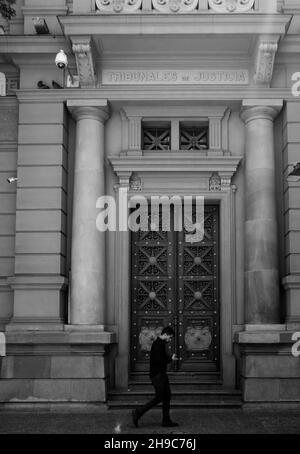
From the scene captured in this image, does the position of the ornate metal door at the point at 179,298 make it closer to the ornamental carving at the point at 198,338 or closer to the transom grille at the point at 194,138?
the ornamental carving at the point at 198,338

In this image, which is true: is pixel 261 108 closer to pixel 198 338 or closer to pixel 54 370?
pixel 198 338

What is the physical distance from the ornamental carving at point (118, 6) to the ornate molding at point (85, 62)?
99cm

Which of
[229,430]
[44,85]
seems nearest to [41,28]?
[44,85]

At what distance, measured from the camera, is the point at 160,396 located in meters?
13.1

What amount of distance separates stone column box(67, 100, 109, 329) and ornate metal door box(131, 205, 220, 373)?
1.03 meters

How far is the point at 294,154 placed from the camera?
16.0 m

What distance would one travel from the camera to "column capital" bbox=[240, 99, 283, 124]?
1609 centimetres

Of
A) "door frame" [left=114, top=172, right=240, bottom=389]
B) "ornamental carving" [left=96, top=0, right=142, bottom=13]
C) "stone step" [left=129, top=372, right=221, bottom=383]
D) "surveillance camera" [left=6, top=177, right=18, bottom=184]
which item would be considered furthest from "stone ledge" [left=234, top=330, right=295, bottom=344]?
"ornamental carving" [left=96, top=0, right=142, bottom=13]

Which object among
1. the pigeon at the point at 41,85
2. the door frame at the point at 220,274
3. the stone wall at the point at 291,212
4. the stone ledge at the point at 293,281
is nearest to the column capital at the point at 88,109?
the pigeon at the point at 41,85

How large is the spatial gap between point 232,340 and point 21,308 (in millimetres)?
4409

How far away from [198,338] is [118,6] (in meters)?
7.20

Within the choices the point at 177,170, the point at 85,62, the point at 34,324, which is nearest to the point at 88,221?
the point at 177,170

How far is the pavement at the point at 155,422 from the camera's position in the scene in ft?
42.4
